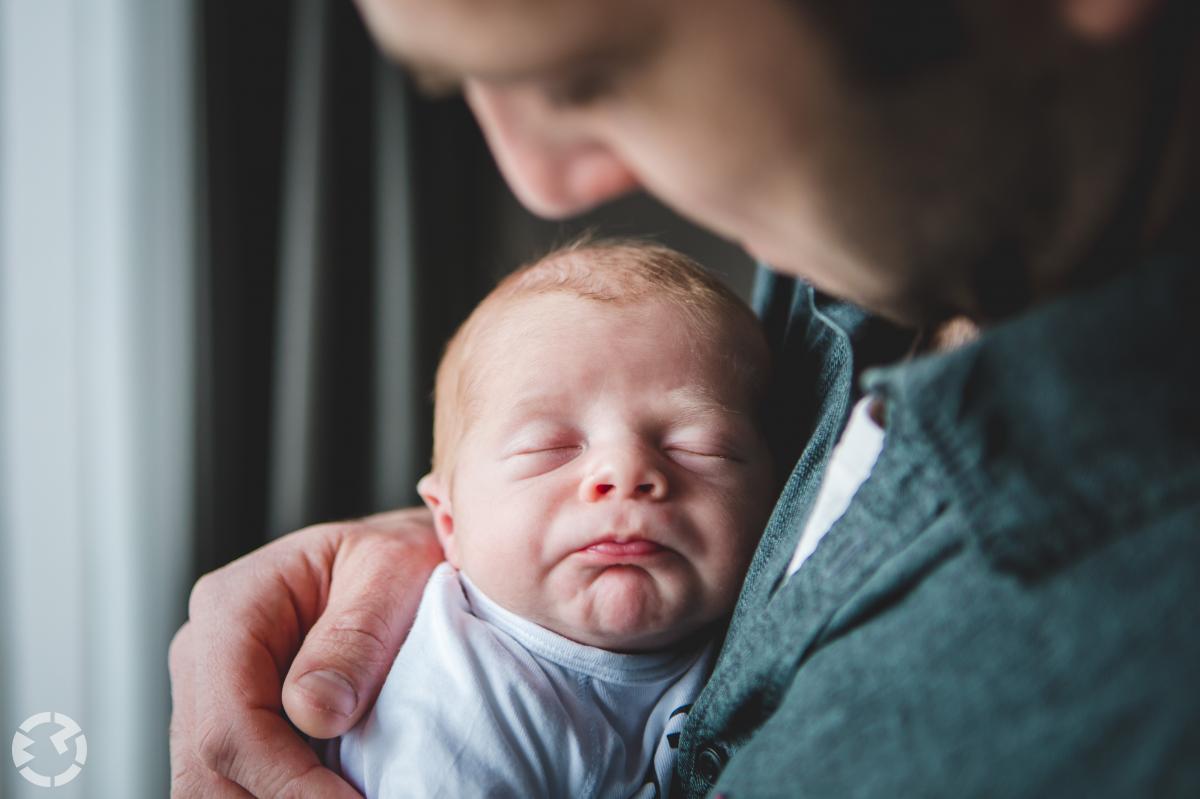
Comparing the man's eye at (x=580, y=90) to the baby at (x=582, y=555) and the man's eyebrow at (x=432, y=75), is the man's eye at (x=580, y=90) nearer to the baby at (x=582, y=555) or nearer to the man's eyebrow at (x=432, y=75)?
the man's eyebrow at (x=432, y=75)

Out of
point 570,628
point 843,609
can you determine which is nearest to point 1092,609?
point 843,609

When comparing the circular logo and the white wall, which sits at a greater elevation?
the white wall

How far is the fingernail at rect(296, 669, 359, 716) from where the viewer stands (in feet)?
2.89

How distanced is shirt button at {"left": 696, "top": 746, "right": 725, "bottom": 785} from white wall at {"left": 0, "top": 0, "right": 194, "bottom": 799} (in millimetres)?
1181

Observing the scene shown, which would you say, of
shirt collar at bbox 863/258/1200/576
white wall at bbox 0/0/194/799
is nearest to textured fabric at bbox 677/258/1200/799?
shirt collar at bbox 863/258/1200/576

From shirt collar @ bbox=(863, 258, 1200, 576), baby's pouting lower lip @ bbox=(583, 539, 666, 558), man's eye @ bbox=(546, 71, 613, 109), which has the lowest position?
baby's pouting lower lip @ bbox=(583, 539, 666, 558)

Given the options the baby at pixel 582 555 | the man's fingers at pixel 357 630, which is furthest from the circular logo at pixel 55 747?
the baby at pixel 582 555

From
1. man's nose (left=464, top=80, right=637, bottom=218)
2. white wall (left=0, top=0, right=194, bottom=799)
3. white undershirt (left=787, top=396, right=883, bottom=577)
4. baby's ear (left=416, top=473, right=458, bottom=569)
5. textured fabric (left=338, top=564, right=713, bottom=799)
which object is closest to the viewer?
man's nose (left=464, top=80, right=637, bottom=218)

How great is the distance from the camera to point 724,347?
3.48 feet

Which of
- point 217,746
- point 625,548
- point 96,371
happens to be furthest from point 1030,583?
point 96,371

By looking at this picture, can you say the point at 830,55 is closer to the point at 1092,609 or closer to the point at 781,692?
the point at 1092,609

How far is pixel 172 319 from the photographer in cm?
175

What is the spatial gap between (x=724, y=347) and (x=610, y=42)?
600 mm

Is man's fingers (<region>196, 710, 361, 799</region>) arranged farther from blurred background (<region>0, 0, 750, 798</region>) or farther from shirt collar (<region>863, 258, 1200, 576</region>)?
blurred background (<region>0, 0, 750, 798</region>)
